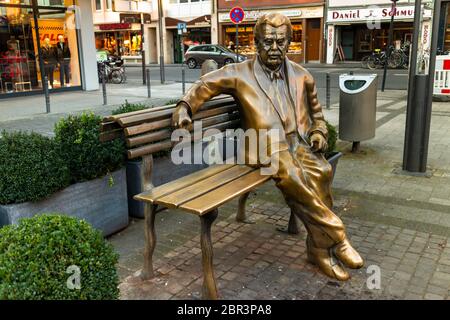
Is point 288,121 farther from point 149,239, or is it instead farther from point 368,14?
point 368,14

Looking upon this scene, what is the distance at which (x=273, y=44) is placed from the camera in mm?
3506

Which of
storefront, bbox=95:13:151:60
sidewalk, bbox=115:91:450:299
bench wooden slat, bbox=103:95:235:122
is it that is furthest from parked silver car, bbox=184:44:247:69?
bench wooden slat, bbox=103:95:235:122

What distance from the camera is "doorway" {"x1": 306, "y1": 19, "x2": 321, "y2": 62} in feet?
95.7

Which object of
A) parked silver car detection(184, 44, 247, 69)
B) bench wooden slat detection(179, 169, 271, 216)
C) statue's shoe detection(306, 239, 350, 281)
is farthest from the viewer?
parked silver car detection(184, 44, 247, 69)

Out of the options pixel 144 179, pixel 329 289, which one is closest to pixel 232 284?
pixel 329 289

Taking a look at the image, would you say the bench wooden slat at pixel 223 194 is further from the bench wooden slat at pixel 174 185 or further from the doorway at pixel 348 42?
the doorway at pixel 348 42

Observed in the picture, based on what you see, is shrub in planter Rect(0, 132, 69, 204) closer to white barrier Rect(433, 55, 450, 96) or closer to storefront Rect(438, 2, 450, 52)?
white barrier Rect(433, 55, 450, 96)

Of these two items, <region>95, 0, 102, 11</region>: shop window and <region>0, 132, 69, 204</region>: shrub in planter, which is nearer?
<region>0, 132, 69, 204</region>: shrub in planter

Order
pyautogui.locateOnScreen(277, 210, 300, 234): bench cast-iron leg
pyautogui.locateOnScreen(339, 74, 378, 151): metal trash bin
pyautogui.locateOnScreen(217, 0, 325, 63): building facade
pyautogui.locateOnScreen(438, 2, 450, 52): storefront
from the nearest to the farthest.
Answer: pyautogui.locateOnScreen(277, 210, 300, 234): bench cast-iron leg < pyautogui.locateOnScreen(339, 74, 378, 151): metal trash bin < pyautogui.locateOnScreen(438, 2, 450, 52): storefront < pyautogui.locateOnScreen(217, 0, 325, 63): building facade

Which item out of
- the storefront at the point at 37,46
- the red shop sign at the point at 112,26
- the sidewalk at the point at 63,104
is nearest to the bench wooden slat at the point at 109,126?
the sidewalk at the point at 63,104

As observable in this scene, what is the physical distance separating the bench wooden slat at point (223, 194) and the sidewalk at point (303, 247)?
2.23 ft

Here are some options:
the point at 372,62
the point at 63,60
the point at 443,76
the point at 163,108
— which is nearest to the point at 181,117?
the point at 163,108

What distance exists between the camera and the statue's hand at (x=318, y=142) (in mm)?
3641

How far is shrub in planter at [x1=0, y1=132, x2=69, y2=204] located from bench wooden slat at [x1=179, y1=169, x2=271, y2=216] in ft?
4.26
